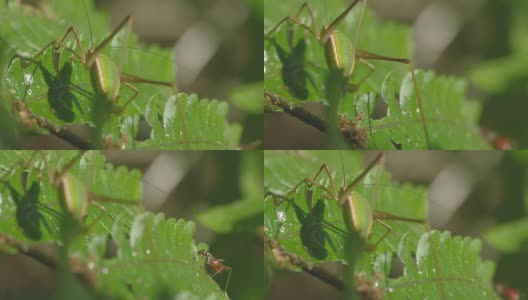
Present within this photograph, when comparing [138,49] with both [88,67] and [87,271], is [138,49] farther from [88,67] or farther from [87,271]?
[87,271]

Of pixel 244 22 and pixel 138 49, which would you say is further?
pixel 244 22

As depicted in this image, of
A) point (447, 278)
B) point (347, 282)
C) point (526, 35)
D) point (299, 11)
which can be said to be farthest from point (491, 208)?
point (299, 11)

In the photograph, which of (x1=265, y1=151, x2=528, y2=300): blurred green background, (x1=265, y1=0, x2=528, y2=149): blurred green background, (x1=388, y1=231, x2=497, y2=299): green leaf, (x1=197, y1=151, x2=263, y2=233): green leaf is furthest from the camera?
(x1=265, y1=151, x2=528, y2=300): blurred green background

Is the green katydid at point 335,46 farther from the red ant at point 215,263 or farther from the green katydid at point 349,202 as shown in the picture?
the red ant at point 215,263

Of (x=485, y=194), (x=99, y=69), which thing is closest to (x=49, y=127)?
(x=99, y=69)

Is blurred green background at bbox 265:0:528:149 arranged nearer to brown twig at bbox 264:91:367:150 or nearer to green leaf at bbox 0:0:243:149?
brown twig at bbox 264:91:367:150

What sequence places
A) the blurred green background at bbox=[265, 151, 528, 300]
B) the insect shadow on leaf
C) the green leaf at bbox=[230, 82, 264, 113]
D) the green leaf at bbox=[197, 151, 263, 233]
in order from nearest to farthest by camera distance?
1. the insect shadow on leaf
2. the green leaf at bbox=[230, 82, 264, 113]
3. the green leaf at bbox=[197, 151, 263, 233]
4. the blurred green background at bbox=[265, 151, 528, 300]

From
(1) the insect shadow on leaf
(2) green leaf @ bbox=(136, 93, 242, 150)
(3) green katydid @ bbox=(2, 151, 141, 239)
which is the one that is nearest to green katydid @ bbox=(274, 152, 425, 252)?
(2) green leaf @ bbox=(136, 93, 242, 150)
